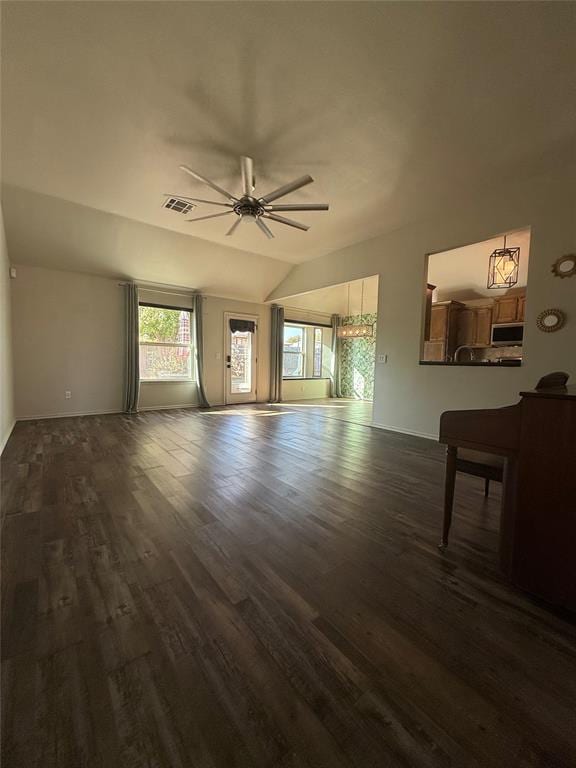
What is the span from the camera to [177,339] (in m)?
6.74

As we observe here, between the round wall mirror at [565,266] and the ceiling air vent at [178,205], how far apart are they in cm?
420

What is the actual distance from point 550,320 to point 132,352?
20.6ft

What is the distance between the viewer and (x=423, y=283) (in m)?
4.34

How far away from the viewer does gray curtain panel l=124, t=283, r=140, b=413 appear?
5891 mm

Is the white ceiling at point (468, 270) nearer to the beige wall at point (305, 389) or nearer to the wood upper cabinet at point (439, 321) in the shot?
the wood upper cabinet at point (439, 321)

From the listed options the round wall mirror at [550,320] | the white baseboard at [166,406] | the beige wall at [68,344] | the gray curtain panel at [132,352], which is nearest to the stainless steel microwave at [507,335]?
the round wall mirror at [550,320]

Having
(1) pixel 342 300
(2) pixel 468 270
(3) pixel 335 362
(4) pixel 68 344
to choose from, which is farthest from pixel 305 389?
(4) pixel 68 344

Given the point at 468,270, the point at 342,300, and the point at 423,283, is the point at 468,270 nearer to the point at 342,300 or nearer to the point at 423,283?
the point at 423,283

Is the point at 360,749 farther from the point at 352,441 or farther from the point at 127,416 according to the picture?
the point at 127,416

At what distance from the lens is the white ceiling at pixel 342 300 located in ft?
26.6

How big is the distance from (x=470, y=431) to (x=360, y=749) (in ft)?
4.34

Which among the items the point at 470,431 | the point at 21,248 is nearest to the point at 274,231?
the point at 21,248

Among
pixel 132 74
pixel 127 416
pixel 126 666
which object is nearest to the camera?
pixel 126 666

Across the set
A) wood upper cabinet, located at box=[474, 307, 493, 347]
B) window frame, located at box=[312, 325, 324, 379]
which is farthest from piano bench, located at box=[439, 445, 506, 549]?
window frame, located at box=[312, 325, 324, 379]
